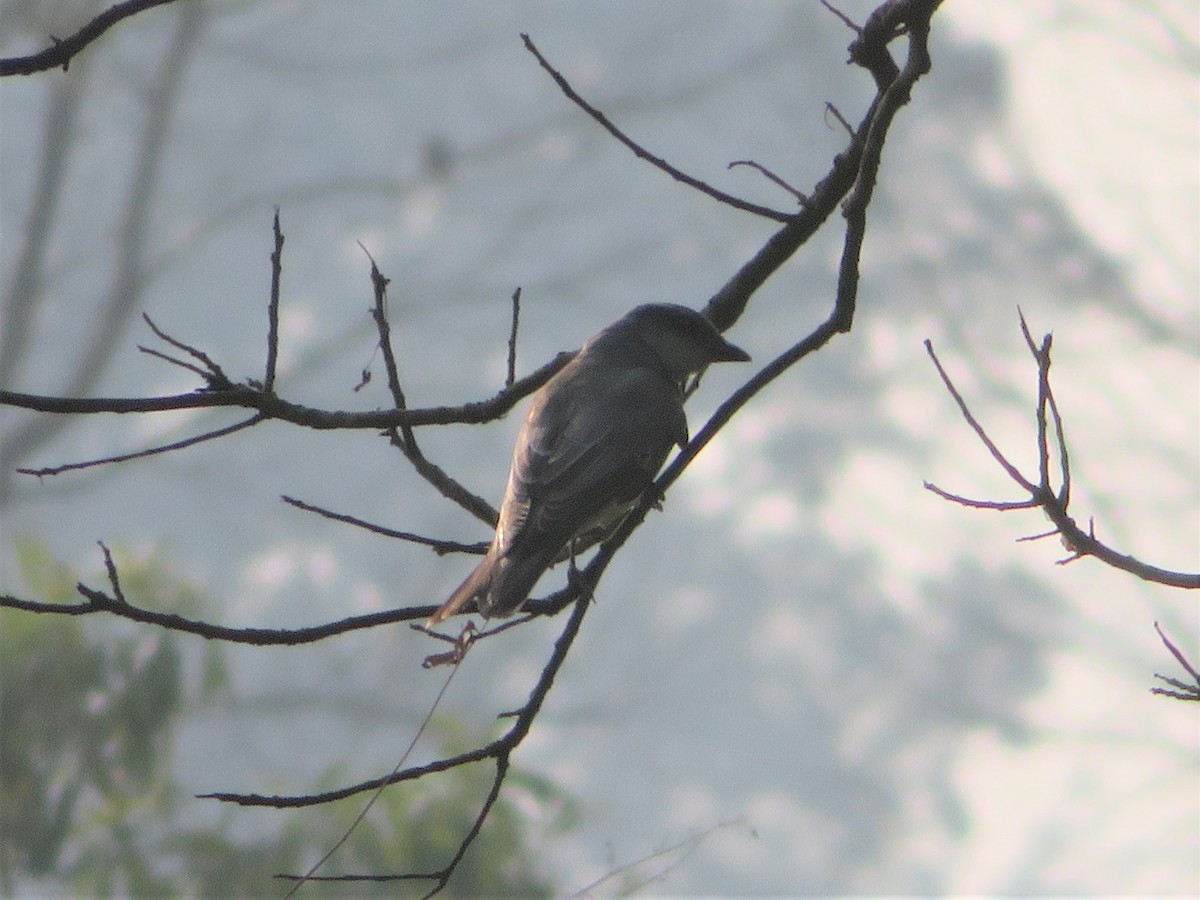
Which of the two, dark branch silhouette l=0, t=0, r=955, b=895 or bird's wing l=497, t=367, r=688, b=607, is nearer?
dark branch silhouette l=0, t=0, r=955, b=895

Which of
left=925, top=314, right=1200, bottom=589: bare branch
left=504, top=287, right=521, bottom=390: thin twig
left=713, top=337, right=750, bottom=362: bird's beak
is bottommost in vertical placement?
left=925, top=314, right=1200, bottom=589: bare branch

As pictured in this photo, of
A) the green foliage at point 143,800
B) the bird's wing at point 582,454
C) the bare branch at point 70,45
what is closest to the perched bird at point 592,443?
the bird's wing at point 582,454

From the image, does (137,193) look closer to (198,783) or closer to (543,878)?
(198,783)

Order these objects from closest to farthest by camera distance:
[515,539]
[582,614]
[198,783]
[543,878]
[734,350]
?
[582,614], [515,539], [734,350], [543,878], [198,783]

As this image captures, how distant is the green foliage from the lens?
6836 millimetres

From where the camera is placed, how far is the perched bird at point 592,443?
3.12 meters

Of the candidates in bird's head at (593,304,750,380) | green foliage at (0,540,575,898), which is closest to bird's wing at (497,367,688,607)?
bird's head at (593,304,750,380)

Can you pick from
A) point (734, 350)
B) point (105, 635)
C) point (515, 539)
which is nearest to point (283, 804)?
point (515, 539)

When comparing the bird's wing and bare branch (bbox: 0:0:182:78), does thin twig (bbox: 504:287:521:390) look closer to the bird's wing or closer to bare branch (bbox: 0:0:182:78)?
the bird's wing

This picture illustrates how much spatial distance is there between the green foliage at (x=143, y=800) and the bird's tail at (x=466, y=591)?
365cm

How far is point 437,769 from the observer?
7.61 ft

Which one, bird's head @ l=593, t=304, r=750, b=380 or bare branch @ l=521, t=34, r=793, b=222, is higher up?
bird's head @ l=593, t=304, r=750, b=380

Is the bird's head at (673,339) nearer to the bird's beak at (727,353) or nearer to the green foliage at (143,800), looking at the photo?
the bird's beak at (727,353)

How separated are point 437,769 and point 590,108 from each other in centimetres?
132
